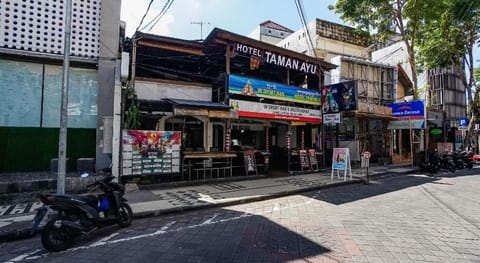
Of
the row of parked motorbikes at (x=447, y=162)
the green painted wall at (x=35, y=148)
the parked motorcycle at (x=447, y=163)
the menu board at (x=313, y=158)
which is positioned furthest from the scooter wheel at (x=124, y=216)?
the parked motorcycle at (x=447, y=163)

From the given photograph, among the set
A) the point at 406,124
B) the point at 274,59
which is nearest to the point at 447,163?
the point at 406,124

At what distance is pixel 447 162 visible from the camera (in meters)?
16.0

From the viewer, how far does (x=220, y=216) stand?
636cm

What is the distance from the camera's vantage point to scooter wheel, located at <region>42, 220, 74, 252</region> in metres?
4.27

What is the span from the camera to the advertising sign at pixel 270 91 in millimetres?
11523

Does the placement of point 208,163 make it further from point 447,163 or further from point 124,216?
point 447,163

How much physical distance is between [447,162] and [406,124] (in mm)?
3140

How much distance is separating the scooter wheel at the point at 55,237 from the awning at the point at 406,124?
59.3 feet

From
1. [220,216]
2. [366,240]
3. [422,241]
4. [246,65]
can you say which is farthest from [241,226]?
[246,65]

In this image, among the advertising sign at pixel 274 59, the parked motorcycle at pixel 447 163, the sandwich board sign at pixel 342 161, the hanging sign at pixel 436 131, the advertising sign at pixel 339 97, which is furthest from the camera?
the hanging sign at pixel 436 131

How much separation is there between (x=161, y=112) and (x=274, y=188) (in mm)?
5357

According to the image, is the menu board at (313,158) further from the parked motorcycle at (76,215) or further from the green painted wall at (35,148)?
the parked motorcycle at (76,215)

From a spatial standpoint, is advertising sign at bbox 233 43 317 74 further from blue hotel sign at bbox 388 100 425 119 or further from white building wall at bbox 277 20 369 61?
blue hotel sign at bbox 388 100 425 119

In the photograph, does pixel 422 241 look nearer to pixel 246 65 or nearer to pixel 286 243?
pixel 286 243
